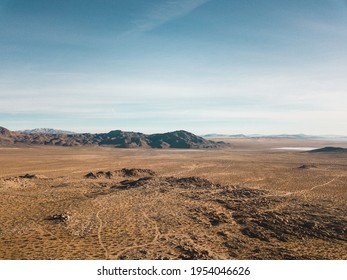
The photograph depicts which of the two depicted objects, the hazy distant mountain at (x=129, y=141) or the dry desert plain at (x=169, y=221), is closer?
the dry desert plain at (x=169, y=221)

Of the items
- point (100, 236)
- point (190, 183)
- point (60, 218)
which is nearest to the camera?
point (100, 236)

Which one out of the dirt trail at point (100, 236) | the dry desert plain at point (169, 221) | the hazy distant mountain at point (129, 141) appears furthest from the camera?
the hazy distant mountain at point (129, 141)

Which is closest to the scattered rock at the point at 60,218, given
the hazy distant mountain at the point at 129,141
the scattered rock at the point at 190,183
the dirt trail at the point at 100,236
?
the dirt trail at the point at 100,236

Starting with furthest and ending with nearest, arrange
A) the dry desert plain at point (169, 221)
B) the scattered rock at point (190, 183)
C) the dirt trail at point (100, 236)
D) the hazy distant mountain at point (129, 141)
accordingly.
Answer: the hazy distant mountain at point (129, 141), the scattered rock at point (190, 183), the dry desert plain at point (169, 221), the dirt trail at point (100, 236)

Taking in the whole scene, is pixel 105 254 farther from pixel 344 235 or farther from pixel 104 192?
pixel 104 192

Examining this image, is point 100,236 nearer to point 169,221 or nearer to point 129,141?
point 169,221

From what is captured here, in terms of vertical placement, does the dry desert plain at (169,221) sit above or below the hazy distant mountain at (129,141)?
below

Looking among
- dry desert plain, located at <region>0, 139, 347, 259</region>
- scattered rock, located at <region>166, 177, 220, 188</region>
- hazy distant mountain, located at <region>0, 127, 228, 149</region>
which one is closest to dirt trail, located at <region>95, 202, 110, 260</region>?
dry desert plain, located at <region>0, 139, 347, 259</region>

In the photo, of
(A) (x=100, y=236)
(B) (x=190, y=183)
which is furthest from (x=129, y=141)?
(A) (x=100, y=236)

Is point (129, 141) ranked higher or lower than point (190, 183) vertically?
higher

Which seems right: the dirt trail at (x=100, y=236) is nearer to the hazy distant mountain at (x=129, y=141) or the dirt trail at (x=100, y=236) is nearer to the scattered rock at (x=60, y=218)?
the scattered rock at (x=60, y=218)

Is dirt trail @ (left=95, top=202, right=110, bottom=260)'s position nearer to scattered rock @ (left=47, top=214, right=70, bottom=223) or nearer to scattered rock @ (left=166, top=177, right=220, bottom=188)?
scattered rock @ (left=47, top=214, right=70, bottom=223)
